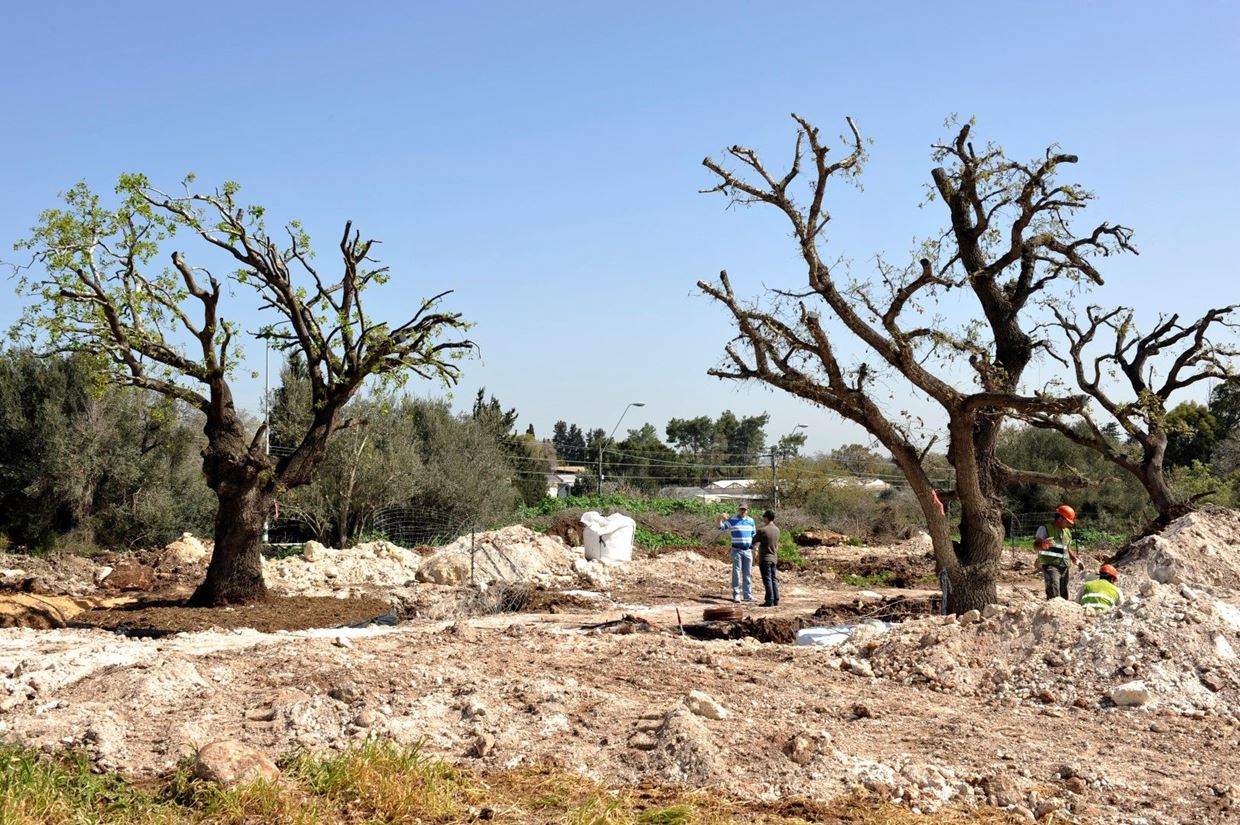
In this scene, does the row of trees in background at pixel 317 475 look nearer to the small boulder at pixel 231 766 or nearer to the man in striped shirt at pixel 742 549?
the man in striped shirt at pixel 742 549

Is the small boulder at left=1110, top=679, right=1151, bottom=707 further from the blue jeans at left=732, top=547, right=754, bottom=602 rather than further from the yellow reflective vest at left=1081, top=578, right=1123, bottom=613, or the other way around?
the blue jeans at left=732, top=547, right=754, bottom=602

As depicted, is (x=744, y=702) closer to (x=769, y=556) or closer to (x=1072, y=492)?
(x=769, y=556)

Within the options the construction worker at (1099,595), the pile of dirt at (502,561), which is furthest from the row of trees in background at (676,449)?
the construction worker at (1099,595)

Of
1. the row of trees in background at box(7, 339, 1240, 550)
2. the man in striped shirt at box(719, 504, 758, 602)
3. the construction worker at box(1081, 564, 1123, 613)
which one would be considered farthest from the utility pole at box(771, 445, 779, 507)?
the construction worker at box(1081, 564, 1123, 613)

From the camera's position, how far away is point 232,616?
47.5ft

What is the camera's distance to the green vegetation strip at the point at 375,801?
235 inches

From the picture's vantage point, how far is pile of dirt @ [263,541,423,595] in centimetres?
1867

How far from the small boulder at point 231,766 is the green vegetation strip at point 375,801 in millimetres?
88

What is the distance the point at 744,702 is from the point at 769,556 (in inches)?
326

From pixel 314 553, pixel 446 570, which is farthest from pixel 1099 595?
pixel 314 553

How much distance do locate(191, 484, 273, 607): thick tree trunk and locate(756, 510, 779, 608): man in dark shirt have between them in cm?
744

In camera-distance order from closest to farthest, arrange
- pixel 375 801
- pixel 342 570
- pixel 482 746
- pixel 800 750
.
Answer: pixel 375 801 → pixel 800 750 → pixel 482 746 → pixel 342 570

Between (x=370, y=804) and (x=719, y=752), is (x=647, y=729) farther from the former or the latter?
(x=370, y=804)

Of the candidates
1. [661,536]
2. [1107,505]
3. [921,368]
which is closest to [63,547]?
[661,536]
